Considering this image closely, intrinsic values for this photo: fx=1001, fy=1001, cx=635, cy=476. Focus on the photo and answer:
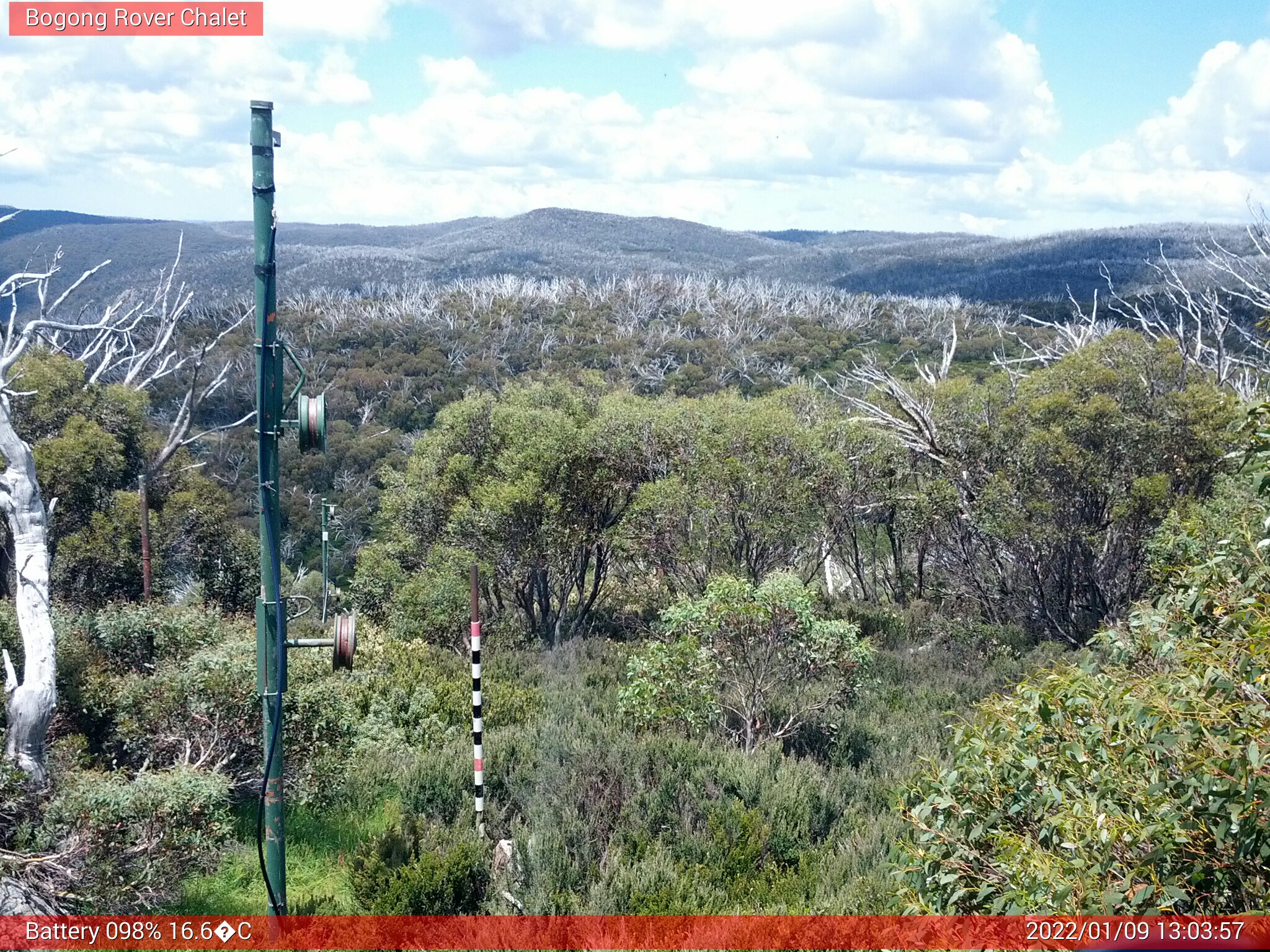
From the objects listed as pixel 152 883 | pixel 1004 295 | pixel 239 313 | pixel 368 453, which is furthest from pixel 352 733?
pixel 1004 295

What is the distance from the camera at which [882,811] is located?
7262mm

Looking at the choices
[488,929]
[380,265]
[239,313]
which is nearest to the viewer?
[488,929]

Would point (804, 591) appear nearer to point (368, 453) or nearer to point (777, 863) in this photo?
point (777, 863)

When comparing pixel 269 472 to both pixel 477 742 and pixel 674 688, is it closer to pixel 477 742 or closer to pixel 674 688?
pixel 477 742

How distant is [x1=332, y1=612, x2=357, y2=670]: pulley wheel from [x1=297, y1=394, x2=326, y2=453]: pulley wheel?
86 cm

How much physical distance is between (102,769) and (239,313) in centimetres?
4309

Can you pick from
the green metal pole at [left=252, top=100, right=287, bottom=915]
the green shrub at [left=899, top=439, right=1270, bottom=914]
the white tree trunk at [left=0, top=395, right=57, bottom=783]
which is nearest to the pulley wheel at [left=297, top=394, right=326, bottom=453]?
the green metal pole at [left=252, top=100, right=287, bottom=915]

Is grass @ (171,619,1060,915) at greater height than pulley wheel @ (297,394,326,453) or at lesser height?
lesser

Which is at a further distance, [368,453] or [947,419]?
[368,453]

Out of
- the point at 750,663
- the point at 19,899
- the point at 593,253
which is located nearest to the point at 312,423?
the point at 19,899

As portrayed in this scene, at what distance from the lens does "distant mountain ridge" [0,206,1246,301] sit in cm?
8475

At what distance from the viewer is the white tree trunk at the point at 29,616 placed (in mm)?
7270

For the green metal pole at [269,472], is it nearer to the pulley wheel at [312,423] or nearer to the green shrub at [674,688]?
the pulley wheel at [312,423]

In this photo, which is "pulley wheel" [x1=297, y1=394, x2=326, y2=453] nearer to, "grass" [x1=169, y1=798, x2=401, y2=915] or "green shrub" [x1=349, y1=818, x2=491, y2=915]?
"green shrub" [x1=349, y1=818, x2=491, y2=915]
